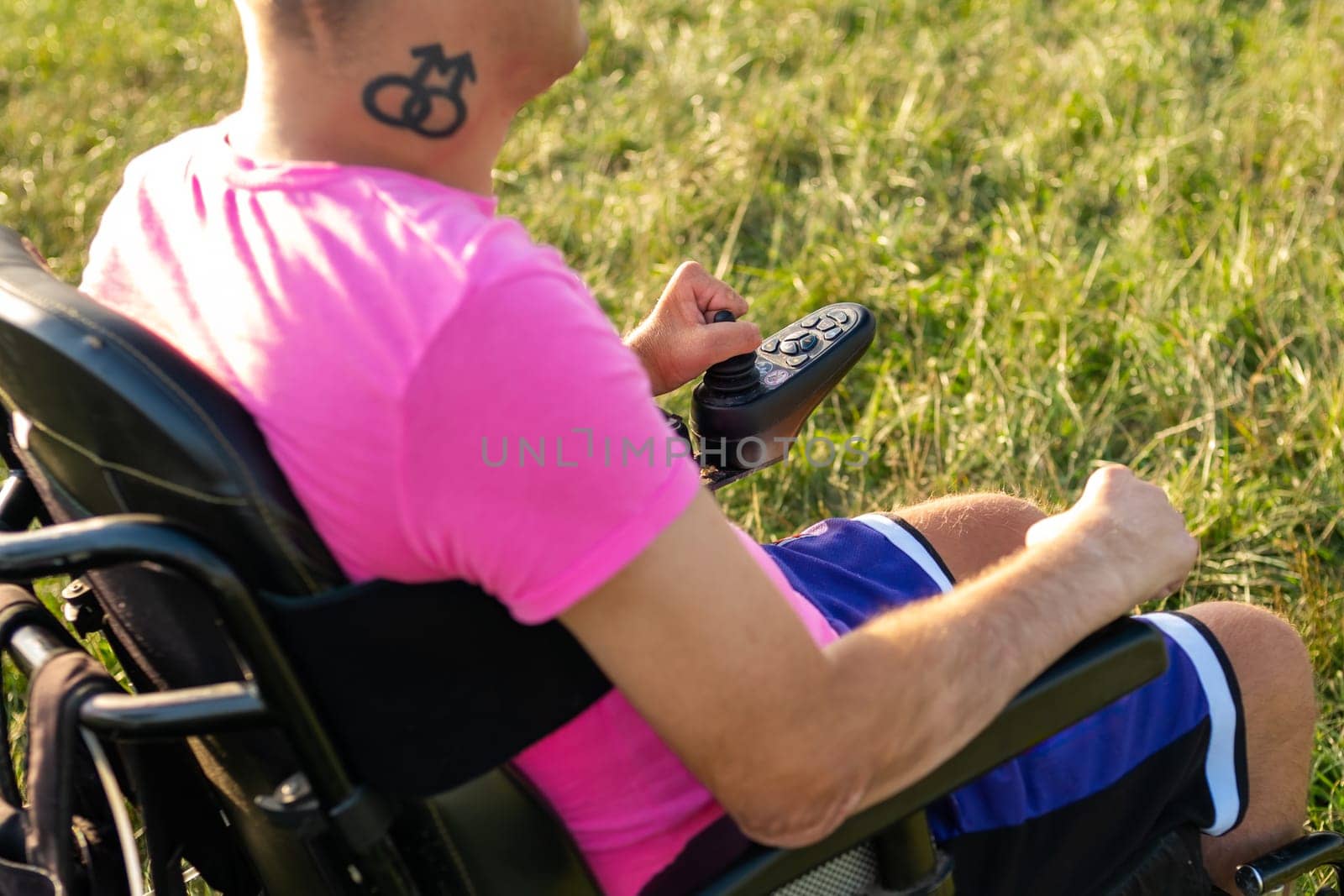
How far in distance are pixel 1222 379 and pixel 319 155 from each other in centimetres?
221

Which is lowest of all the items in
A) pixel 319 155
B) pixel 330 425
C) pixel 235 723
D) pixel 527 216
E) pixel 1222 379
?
pixel 1222 379

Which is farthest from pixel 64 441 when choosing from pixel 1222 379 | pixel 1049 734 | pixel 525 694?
pixel 1222 379

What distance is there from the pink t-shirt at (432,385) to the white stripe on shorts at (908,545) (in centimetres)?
73

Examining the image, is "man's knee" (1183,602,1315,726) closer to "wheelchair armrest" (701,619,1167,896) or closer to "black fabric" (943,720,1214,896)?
"black fabric" (943,720,1214,896)

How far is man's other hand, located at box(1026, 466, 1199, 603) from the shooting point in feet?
4.11

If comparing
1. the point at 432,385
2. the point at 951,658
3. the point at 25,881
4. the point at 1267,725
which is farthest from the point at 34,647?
the point at 1267,725

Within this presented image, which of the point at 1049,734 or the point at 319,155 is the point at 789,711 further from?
the point at 319,155

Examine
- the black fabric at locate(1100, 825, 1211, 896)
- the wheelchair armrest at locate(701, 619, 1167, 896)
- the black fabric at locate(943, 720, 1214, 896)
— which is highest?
the wheelchair armrest at locate(701, 619, 1167, 896)

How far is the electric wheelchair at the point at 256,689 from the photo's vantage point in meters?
0.98

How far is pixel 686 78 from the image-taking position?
14.2 ft

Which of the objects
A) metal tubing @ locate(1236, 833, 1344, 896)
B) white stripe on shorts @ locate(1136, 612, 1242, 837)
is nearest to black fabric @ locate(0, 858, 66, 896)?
white stripe on shorts @ locate(1136, 612, 1242, 837)

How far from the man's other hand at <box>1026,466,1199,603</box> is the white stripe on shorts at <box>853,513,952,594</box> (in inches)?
13.2

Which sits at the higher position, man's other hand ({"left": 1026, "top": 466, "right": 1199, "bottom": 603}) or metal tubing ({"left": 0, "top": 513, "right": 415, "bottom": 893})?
metal tubing ({"left": 0, "top": 513, "right": 415, "bottom": 893})

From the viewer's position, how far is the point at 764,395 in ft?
5.52
